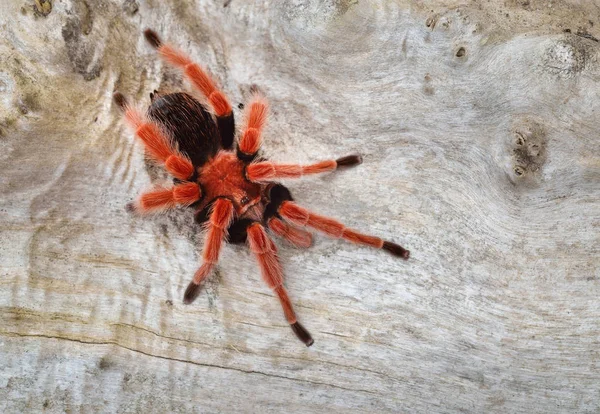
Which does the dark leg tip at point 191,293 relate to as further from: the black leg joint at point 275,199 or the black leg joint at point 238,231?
the black leg joint at point 275,199

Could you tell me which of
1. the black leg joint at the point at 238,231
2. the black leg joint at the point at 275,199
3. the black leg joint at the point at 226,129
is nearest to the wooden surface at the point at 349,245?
the black leg joint at the point at 275,199

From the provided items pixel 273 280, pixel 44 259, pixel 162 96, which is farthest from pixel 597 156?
pixel 44 259

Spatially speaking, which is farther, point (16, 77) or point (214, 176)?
point (214, 176)

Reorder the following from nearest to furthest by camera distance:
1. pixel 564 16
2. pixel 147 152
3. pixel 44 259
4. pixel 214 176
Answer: pixel 44 259, pixel 147 152, pixel 564 16, pixel 214 176

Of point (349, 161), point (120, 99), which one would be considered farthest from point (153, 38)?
point (349, 161)

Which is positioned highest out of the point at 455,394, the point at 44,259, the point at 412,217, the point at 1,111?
the point at 1,111

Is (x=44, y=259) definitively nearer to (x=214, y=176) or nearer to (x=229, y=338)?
(x=229, y=338)
